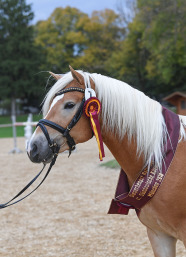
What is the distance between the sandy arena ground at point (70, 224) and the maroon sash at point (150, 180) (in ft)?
5.15

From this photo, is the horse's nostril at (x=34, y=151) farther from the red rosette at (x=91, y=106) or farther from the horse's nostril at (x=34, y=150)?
the red rosette at (x=91, y=106)

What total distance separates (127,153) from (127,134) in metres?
0.14

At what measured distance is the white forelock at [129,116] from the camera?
228 cm

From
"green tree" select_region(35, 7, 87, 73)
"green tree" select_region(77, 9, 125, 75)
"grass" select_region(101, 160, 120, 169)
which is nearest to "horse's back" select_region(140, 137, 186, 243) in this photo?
"grass" select_region(101, 160, 120, 169)

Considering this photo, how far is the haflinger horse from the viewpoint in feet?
7.24

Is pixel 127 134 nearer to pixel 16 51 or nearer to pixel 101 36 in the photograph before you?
pixel 101 36

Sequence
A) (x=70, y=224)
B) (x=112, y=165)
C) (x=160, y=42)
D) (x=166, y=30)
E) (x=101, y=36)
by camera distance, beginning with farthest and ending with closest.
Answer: (x=101, y=36) < (x=160, y=42) < (x=166, y=30) < (x=112, y=165) < (x=70, y=224)

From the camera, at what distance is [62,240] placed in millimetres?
4145

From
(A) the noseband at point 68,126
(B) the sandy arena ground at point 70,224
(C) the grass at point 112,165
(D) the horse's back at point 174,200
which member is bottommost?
(C) the grass at point 112,165

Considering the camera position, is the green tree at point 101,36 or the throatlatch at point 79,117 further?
the green tree at point 101,36

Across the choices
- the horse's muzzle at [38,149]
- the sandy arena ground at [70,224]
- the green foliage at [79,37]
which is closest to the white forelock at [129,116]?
the horse's muzzle at [38,149]

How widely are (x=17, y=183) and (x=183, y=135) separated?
236 inches

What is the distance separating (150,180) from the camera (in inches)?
87.7

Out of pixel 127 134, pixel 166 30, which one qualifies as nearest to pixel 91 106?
pixel 127 134
